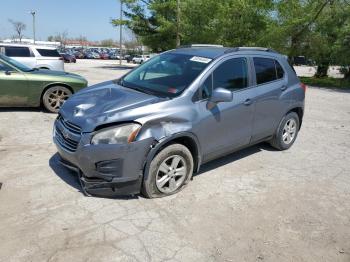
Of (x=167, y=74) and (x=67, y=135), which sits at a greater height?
(x=167, y=74)

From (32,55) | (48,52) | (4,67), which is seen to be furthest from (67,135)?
(48,52)

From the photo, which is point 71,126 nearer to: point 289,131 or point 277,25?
point 289,131

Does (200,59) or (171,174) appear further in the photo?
(200,59)

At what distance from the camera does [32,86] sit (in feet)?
25.5

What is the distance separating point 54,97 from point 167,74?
4.28 m

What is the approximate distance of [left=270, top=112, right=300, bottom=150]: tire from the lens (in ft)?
19.6

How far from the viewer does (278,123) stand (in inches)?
230

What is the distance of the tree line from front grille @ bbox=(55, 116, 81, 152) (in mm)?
19107

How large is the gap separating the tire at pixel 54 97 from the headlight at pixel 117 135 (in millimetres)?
4793

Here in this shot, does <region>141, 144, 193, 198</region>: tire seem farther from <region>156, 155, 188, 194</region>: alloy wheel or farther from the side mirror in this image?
the side mirror

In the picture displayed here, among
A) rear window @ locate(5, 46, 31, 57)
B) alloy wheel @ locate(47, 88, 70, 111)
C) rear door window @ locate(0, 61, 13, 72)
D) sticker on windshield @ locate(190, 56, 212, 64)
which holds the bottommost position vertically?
alloy wheel @ locate(47, 88, 70, 111)

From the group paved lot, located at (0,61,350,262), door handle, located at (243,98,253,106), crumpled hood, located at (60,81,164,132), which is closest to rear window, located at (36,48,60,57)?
paved lot, located at (0,61,350,262)

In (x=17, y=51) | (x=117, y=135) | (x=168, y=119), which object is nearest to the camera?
(x=117, y=135)

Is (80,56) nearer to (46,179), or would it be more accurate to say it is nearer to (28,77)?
(28,77)
